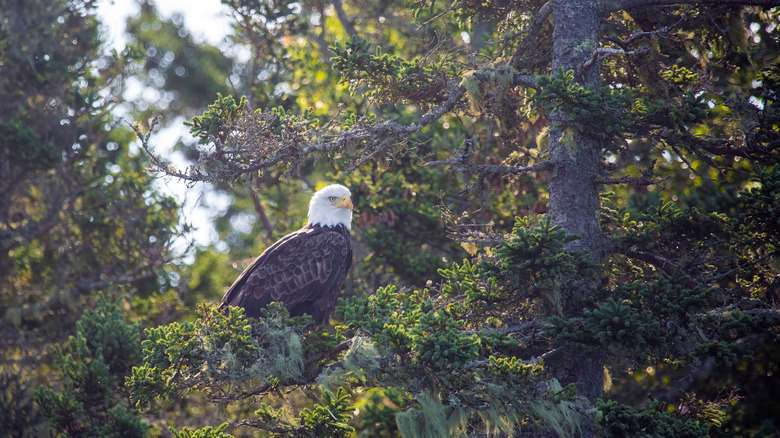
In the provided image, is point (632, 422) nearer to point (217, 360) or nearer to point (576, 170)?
point (576, 170)

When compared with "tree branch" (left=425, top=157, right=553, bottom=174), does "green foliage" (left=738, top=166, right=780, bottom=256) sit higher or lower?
lower

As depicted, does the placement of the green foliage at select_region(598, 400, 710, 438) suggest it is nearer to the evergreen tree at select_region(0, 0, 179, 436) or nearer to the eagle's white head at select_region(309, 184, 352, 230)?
the eagle's white head at select_region(309, 184, 352, 230)

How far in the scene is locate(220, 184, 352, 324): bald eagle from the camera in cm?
721

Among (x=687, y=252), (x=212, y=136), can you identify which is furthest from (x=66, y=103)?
(x=687, y=252)

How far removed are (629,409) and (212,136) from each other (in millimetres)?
3761

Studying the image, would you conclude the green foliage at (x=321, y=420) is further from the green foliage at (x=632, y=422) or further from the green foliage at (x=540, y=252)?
the green foliage at (x=632, y=422)

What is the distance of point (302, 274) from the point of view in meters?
7.28

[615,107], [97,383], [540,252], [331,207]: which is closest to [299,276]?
[331,207]

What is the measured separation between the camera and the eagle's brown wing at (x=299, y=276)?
7203 millimetres

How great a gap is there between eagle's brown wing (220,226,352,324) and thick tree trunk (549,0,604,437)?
2.78 meters

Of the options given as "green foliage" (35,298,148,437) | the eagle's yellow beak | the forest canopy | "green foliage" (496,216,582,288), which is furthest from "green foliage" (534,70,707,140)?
"green foliage" (35,298,148,437)

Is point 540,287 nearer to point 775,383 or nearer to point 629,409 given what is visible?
point 629,409

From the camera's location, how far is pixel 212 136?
5.31 meters

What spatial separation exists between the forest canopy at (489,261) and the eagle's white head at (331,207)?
0.44 metres
